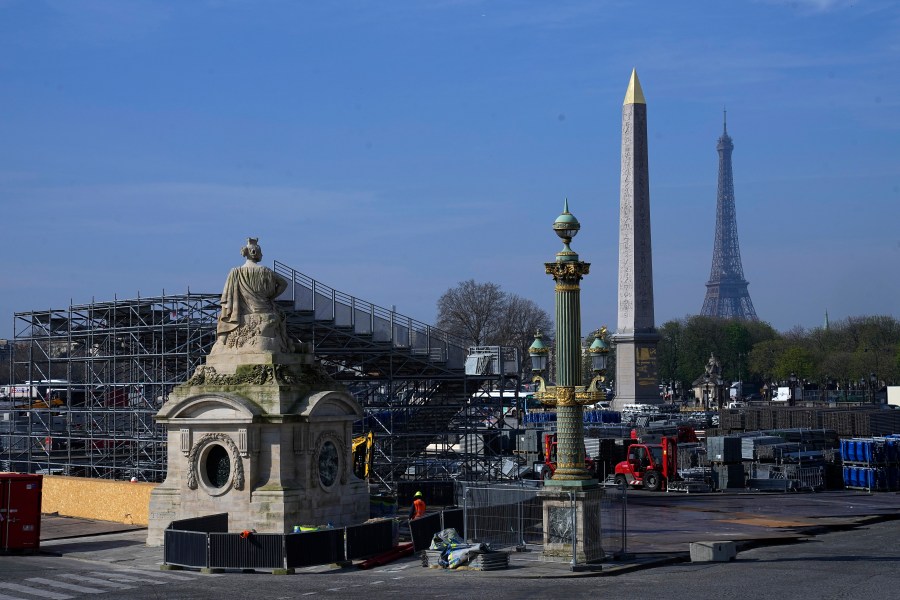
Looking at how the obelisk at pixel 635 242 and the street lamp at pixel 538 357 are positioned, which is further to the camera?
the obelisk at pixel 635 242

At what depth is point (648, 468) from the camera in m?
45.3

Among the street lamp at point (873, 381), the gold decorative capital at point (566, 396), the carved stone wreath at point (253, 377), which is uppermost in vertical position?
the street lamp at point (873, 381)

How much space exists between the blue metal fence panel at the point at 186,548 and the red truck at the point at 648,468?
2267 centimetres

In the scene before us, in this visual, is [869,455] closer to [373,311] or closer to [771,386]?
[373,311]

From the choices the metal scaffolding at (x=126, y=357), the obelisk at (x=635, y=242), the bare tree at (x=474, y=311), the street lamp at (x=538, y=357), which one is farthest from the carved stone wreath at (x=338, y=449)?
the bare tree at (x=474, y=311)

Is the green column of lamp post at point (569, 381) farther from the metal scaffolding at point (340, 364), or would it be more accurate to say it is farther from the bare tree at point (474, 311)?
the bare tree at point (474, 311)

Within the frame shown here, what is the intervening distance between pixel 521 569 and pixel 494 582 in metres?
1.42

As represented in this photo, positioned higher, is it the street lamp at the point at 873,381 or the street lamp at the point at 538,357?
the street lamp at the point at 873,381

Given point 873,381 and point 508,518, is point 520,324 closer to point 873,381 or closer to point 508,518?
point 873,381

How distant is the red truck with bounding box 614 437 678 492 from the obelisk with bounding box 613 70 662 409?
28.0m

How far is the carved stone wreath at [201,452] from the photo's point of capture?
27.8 m

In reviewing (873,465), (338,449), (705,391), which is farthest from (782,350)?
(338,449)

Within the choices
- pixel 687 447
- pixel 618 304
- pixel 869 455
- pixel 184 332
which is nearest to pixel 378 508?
pixel 184 332

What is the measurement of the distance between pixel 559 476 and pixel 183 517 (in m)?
10.1
